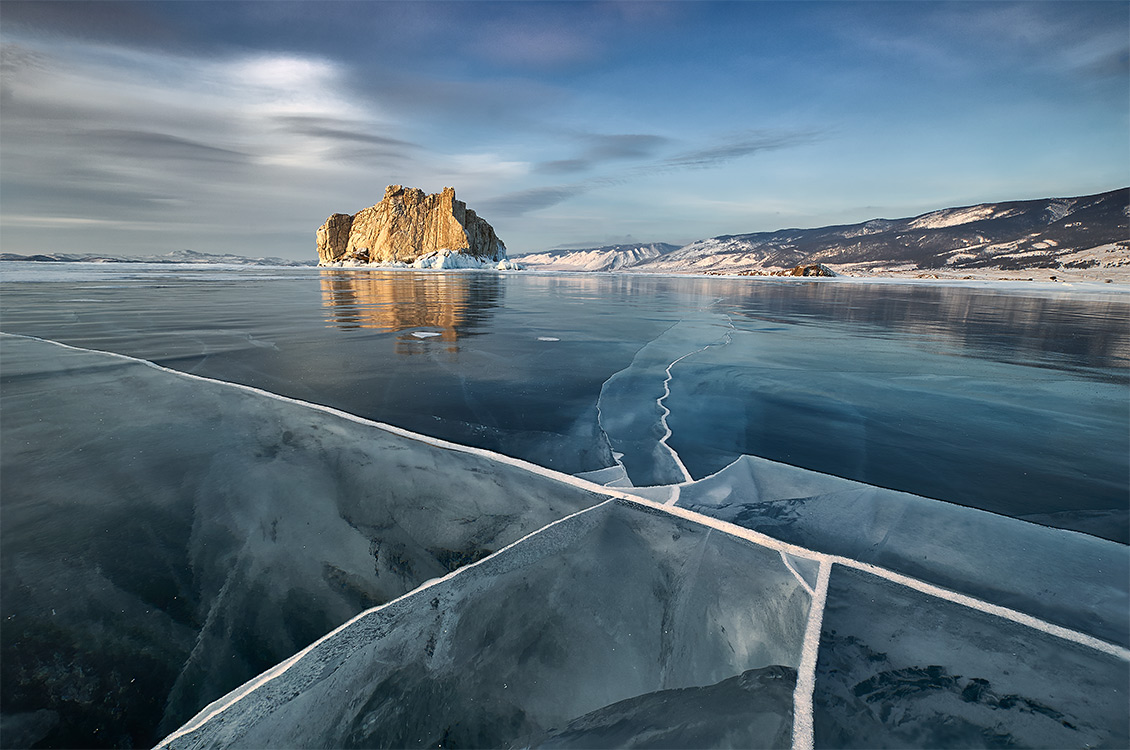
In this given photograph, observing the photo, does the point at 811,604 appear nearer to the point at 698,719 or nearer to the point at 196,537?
the point at 698,719

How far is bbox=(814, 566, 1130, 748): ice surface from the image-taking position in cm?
148

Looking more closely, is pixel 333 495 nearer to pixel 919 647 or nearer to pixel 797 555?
pixel 797 555

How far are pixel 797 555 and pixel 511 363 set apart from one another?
16.2ft

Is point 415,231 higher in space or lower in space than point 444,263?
higher

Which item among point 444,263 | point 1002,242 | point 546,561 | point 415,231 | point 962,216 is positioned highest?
point 962,216

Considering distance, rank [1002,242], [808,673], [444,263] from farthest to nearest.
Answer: [1002,242], [444,263], [808,673]

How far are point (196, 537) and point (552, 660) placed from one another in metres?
2.02

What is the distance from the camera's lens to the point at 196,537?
238cm

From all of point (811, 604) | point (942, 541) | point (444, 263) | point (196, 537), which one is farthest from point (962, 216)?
point (196, 537)

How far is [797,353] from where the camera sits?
7.92m

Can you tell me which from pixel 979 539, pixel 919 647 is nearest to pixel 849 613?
pixel 919 647

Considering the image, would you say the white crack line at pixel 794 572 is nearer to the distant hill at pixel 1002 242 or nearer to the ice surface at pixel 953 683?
the ice surface at pixel 953 683

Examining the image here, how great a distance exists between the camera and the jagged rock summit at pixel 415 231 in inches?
3661

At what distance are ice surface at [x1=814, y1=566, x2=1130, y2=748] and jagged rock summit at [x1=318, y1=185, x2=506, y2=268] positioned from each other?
8933cm
